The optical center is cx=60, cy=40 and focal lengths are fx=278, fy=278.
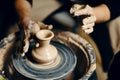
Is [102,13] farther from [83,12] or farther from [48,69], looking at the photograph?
[48,69]

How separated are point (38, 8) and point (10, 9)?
1.00 feet

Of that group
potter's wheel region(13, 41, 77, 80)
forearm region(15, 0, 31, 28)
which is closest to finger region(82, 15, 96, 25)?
potter's wheel region(13, 41, 77, 80)

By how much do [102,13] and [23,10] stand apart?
73 cm

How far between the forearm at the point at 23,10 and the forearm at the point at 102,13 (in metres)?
0.62

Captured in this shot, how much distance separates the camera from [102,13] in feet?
8.48

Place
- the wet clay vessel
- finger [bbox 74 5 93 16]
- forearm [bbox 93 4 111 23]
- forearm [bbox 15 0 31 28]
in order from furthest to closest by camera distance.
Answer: forearm [bbox 93 4 111 23], forearm [bbox 15 0 31 28], finger [bbox 74 5 93 16], the wet clay vessel

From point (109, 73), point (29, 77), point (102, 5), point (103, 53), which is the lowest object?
point (109, 73)

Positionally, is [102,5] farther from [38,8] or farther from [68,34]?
[38,8]

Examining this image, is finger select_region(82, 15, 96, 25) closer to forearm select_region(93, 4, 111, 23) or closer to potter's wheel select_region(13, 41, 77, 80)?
potter's wheel select_region(13, 41, 77, 80)

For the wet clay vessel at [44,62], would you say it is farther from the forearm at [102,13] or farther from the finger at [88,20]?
the forearm at [102,13]

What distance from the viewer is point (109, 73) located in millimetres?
2879

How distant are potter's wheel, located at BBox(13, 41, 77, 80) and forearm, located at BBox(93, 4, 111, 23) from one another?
539 millimetres

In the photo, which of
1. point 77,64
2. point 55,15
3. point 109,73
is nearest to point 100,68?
point 109,73

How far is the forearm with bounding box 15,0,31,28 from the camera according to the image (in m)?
2.33
